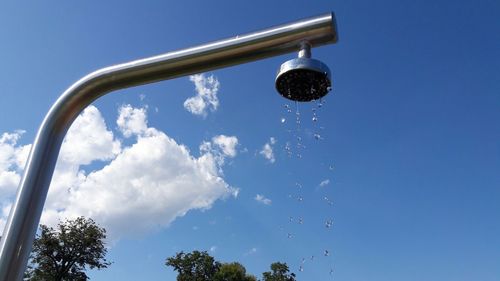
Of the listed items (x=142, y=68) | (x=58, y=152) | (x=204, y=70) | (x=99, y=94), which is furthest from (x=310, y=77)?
(x=58, y=152)

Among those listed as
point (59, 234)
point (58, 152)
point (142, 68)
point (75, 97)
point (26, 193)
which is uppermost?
point (59, 234)

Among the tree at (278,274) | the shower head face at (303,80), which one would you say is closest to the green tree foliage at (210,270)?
the tree at (278,274)

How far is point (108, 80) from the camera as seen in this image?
2.71 metres

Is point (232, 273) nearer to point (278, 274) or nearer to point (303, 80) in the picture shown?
point (278, 274)

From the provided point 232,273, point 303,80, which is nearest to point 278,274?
point 232,273

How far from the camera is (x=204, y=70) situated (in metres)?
2.70

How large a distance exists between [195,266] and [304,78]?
9176 cm

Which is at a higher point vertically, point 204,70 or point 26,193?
point 204,70

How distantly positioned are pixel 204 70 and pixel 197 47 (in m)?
0.15

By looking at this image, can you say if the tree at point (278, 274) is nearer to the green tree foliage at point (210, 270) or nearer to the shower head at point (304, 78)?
the green tree foliage at point (210, 270)

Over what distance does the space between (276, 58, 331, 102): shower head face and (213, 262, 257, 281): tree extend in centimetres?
9179

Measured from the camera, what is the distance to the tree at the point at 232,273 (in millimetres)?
90688

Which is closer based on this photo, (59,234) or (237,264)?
(59,234)

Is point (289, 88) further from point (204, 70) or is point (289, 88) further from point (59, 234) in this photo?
point (59, 234)
